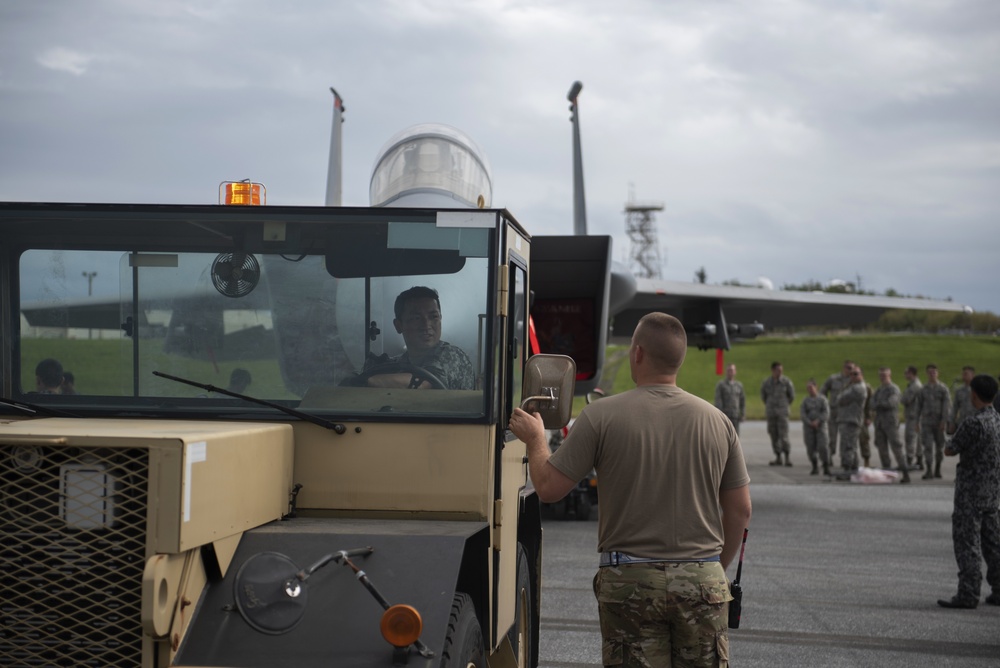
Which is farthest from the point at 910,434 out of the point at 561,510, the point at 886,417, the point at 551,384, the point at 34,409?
the point at 34,409

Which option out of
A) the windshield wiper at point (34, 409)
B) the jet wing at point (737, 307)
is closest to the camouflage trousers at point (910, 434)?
the jet wing at point (737, 307)

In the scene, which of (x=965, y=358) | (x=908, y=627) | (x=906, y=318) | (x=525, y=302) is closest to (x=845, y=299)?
(x=908, y=627)

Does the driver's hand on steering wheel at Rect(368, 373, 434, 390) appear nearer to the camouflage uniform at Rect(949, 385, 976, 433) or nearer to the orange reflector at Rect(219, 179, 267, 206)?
the orange reflector at Rect(219, 179, 267, 206)

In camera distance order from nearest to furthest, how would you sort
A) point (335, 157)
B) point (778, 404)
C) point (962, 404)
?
point (335, 157) → point (962, 404) → point (778, 404)

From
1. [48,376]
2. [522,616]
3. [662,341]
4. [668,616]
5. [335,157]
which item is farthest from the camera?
[335,157]

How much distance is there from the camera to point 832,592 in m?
8.75

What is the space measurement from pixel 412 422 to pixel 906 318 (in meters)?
88.1

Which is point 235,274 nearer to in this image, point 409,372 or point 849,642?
point 409,372

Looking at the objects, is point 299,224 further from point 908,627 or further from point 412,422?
point 908,627

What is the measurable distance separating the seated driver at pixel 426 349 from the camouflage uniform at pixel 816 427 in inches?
641

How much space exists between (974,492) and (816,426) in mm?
11167

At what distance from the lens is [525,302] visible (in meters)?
4.66

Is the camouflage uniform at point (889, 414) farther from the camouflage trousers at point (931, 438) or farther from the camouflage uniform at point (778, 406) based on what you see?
the camouflage uniform at point (778, 406)

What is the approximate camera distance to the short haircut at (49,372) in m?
3.83
